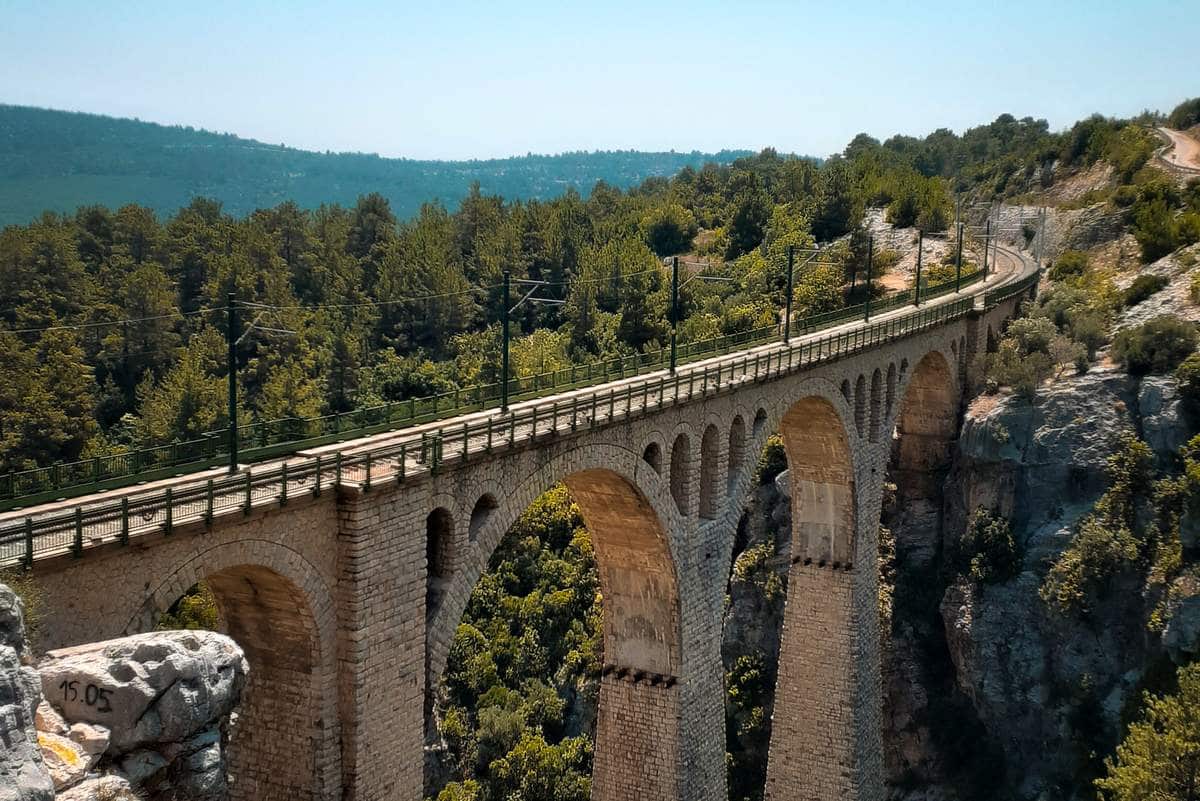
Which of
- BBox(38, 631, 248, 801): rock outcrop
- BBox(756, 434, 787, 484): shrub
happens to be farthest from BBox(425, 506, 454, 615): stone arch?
BBox(756, 434, 787, 484): shrub

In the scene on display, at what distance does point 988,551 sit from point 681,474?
712 inches

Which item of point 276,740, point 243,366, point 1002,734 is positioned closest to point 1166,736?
point 1002,734

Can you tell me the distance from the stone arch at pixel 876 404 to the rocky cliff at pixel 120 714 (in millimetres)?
28031

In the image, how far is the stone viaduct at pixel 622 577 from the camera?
17.4 meters

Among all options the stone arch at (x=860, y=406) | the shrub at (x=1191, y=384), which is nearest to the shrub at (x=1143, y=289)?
the shrub at (x=1191, y=384)

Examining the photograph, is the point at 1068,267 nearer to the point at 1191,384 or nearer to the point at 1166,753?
the point at 1191,384

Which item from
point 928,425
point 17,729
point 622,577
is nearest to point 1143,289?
point 928,425

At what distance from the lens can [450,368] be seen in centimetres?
6234

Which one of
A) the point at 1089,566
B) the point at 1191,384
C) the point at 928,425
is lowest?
the point at 1089,566

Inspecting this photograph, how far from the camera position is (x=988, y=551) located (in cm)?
4144

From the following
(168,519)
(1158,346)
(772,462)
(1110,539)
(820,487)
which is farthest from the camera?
(772,462)

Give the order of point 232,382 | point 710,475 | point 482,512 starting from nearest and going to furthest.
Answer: point 232,382 → point 482,512 → point 710,475

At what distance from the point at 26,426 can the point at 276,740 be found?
32.5 metres

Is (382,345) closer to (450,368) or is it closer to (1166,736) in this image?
(450,368)
